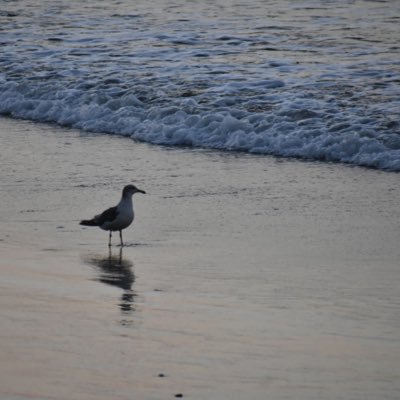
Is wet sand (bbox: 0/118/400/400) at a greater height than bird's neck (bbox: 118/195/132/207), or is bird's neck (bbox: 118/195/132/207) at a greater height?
bird's neck (bbox: 118/195/132/207)

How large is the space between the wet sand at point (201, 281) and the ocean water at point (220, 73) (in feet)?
3.37

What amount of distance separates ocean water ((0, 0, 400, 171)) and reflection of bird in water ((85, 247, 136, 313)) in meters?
4.22

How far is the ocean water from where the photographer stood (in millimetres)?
13445

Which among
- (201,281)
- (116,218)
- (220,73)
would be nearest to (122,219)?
(116,218)

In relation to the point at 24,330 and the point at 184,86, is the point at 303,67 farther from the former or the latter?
the point at 24,330

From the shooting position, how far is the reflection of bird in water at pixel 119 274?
726cm

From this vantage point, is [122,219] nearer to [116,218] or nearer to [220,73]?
[116,218]

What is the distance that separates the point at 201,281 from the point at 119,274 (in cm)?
67

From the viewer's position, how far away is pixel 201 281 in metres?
7.70

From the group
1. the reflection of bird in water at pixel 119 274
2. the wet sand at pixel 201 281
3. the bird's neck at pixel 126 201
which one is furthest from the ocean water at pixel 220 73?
the reflection of bird in water at pixel 119 274

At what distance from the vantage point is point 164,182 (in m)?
11.3

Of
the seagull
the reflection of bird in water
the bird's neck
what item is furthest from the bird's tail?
the reflection of bird in water

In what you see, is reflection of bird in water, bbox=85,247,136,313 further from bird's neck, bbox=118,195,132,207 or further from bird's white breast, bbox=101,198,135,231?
bird's neck, bbox=118,195,132,207

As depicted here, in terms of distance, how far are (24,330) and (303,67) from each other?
436 inches
